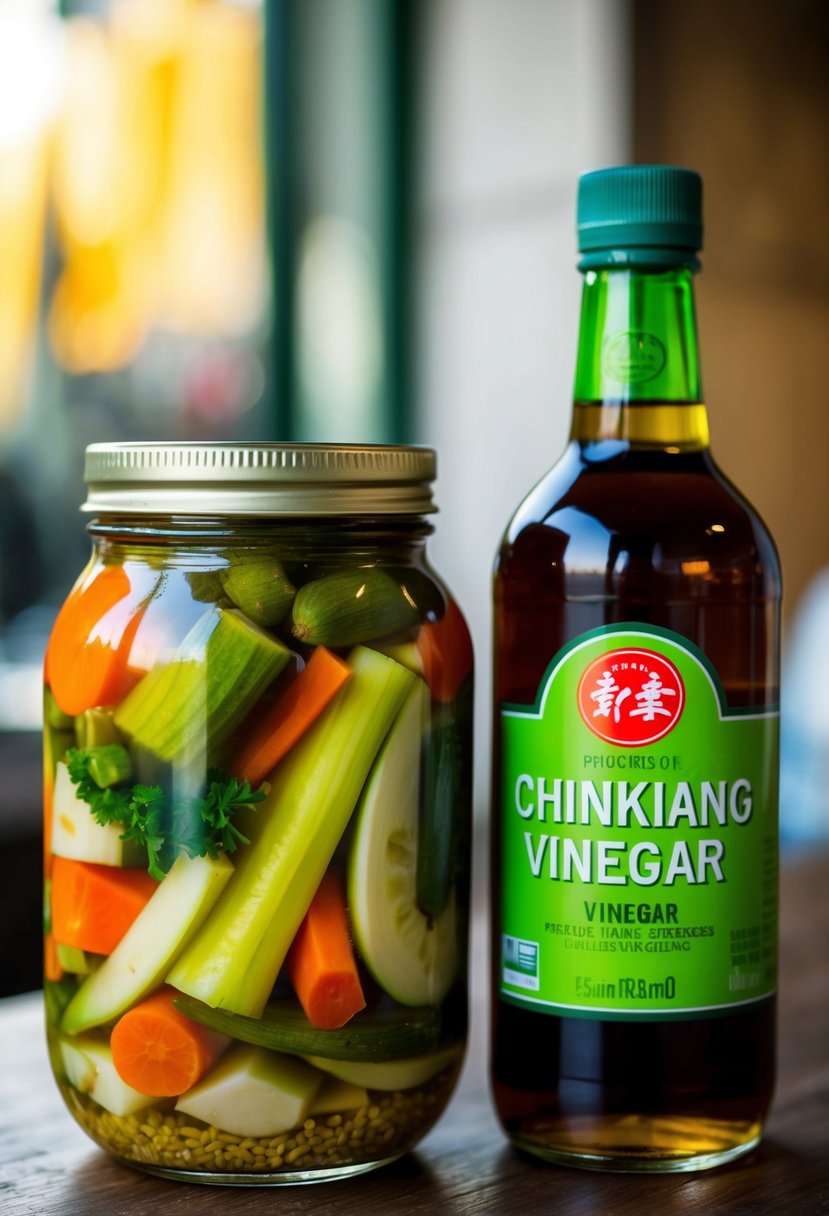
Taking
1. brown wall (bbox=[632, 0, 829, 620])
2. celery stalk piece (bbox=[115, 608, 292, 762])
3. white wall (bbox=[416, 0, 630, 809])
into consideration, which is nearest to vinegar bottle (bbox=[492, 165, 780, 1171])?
celery stalk piece (bbox=[115, 608, 292, 762])

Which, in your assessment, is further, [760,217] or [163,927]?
[760,217]

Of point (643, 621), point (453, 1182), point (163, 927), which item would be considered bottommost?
point (453, 1182)

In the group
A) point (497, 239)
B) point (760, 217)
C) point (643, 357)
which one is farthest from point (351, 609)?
point (760, 217)

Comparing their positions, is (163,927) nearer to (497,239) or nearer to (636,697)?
(636,697)

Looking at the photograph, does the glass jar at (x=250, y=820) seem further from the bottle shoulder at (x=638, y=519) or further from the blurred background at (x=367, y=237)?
the blurred background at (x=367, y=237)

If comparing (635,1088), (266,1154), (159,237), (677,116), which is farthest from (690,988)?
(677,116)

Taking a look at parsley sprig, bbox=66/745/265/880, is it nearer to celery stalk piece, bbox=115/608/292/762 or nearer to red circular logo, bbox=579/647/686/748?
celery stalk piece, bbox=115/608/292/762
